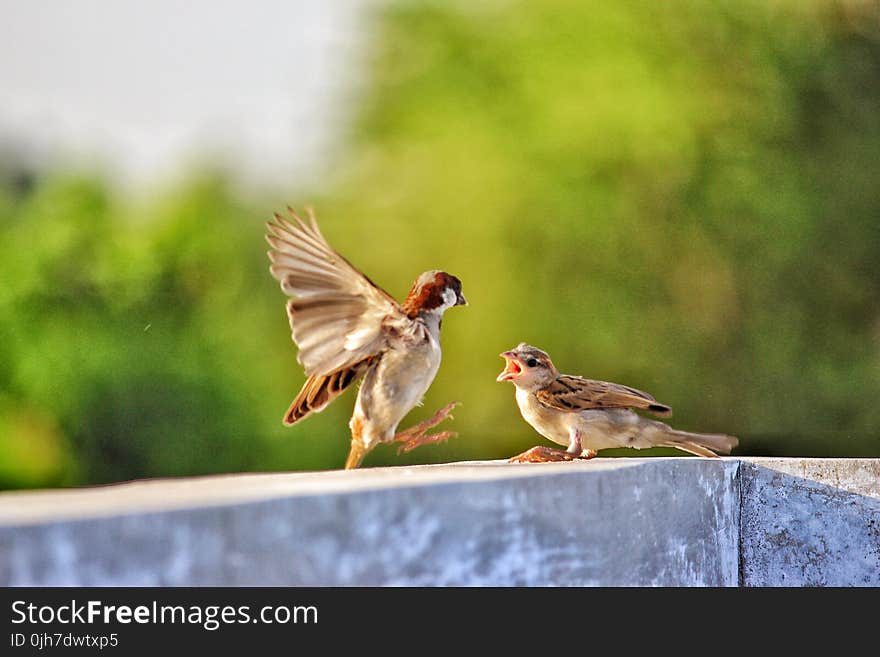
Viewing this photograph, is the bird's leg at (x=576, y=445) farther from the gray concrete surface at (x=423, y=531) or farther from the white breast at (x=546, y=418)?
the gray concrete surface at (x=423, y=531)

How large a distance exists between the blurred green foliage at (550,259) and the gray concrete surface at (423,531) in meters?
5.52

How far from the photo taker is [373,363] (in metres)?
3.61

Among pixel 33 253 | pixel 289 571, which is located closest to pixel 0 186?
pixel 33 253

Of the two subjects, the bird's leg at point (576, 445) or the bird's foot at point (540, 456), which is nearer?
the bird's foot at point (540, 456)

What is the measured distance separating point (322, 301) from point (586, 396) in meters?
0.79

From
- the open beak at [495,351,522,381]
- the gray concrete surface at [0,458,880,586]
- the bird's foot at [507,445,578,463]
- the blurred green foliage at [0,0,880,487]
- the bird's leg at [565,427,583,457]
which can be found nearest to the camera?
the gray concrete surface at [0,458,880,586]

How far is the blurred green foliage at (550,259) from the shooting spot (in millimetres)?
9219

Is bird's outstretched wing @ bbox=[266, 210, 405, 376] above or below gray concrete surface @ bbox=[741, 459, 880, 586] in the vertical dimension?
above

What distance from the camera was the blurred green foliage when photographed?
363 inches

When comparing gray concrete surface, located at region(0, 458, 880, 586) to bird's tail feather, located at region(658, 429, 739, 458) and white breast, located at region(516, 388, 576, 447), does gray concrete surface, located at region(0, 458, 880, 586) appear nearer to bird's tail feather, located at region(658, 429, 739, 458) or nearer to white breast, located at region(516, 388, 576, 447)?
bird's tail feather, located at region(658, 429, 739, 458)

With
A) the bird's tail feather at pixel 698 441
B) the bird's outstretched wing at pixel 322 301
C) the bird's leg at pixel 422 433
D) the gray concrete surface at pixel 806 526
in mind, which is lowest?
the gray concrete surface at pixel 806 526

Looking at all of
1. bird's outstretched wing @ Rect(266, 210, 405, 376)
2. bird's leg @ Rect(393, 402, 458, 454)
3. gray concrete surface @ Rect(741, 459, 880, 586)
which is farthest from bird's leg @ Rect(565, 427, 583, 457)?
bird's outstretched wing @ Rect(266, 210, 405, 376)

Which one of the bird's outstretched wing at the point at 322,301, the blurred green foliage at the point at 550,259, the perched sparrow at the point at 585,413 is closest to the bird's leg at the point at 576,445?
the perched sparrow at the point at 585,413
